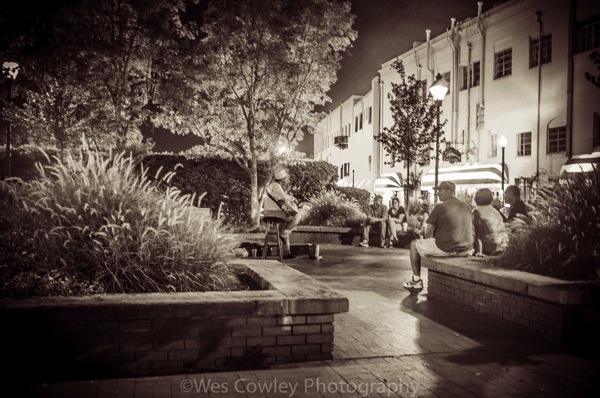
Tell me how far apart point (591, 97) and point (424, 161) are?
735 cm

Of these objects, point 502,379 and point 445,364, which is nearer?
point 502,379

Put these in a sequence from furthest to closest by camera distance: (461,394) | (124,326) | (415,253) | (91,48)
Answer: (91,48), (415,253), (124,326), (461,394)

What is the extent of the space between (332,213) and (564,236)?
12570 millimetres

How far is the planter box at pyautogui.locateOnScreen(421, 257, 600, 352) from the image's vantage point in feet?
17.0

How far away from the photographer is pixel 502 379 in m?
4.33

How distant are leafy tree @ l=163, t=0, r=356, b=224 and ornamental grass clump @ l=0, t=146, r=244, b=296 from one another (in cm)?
1303

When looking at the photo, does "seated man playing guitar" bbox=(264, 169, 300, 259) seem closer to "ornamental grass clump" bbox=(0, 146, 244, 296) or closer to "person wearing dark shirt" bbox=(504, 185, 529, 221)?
"person wearing dark shirt" bbox=(504, 185, 529, 221)

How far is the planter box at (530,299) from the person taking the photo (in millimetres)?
5195

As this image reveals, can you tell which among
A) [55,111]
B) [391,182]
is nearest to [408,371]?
[55,111]

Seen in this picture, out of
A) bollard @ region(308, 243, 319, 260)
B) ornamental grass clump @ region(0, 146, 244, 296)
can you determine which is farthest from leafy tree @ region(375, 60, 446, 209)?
ornamental grass clump @ region(0, 146, 244, 296)

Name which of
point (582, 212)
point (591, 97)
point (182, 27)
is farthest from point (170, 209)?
point (591, 97)

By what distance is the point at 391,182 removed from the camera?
1385 inches

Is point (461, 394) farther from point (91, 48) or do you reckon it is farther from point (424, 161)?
point (424, 161)

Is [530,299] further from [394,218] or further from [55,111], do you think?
[55,111]
